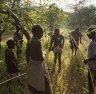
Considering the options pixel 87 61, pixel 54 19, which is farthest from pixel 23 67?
pixel 54 19

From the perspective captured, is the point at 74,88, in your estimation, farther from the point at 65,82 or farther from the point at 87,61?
the point at 87,61

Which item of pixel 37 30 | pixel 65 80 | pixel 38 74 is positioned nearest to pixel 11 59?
pixel 38 74

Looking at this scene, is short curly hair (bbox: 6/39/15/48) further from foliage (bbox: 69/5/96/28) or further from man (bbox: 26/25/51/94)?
foliage (bbox: 69/5/96/28)

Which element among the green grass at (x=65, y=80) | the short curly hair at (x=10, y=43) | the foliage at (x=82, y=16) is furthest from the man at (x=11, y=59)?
the foliage at (x=82, y=16)

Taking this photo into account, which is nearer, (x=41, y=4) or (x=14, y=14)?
(x=14, y=14)

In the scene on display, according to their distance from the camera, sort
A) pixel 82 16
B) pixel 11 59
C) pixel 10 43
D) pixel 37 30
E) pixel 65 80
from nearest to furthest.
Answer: pixel 37 30 → pixel 10 43 → pixel 11 59 → pixel 65 80 → pixel 82 16

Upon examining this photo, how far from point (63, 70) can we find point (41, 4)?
2.49 m

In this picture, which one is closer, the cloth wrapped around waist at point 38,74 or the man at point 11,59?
the cloth wrapped around waist at point 38,74

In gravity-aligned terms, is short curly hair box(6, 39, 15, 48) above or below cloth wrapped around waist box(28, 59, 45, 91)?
above

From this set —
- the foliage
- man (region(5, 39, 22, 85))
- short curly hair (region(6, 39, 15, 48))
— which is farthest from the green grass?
the foliage

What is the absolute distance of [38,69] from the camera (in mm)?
5871

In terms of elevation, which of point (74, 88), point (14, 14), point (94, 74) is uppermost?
point (14, 14)

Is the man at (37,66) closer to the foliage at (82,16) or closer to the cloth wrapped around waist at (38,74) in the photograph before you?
the cloth wrapped around waist at (38,74)

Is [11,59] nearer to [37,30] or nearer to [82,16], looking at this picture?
[37,30]
